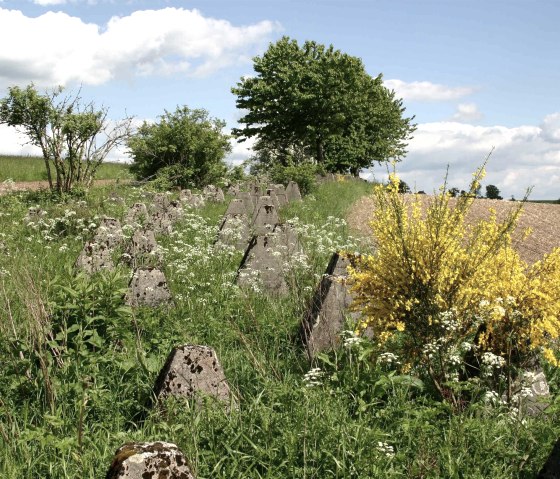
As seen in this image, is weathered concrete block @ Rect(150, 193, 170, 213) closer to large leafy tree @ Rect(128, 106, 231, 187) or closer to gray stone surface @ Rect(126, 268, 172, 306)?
gray stone surface @ Rect(126, 268, 172, 306)

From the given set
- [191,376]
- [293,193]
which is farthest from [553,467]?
[293,193]

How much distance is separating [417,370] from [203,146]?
944 inches

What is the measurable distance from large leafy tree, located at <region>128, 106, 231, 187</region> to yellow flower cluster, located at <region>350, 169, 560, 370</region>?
2221 cm

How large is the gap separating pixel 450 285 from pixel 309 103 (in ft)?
128

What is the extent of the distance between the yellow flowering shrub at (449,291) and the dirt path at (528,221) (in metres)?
8.98

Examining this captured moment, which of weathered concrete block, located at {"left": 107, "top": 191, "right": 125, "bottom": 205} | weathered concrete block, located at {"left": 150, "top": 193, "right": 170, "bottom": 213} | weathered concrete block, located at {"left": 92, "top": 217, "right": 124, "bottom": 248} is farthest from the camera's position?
weathered concrete block, located at {"left": 107, "top": 191, "right": 125, "bottom": 205}

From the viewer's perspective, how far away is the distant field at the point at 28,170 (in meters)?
29.5

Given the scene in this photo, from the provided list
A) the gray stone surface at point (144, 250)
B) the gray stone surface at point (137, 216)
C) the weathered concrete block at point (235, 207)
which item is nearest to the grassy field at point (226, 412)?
the gray stone surface at point (144, 250)

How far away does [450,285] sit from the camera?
18.6ft

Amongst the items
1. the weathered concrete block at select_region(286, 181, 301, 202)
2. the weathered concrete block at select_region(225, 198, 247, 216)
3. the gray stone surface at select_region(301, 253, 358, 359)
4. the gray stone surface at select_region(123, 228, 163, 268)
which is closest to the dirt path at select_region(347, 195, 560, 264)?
the weathered concrete block at select_region(286, 181, 301, 202)

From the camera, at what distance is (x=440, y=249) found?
5609 millimetres

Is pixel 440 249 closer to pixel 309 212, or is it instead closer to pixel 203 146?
pixel 309 212

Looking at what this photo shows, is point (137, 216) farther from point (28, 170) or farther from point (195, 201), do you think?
point (28, 170)

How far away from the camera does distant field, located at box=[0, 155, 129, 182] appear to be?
29495mm
